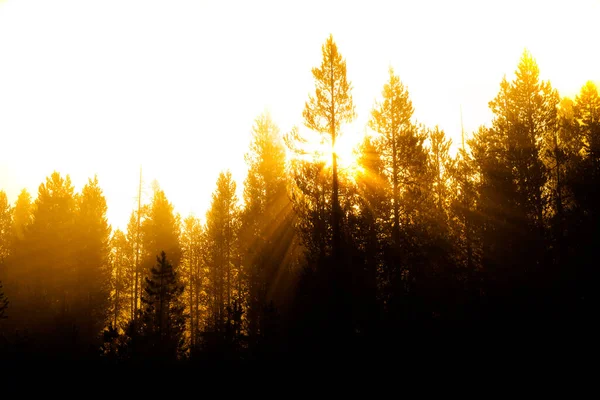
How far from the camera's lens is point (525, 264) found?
Answer: 15.5 m

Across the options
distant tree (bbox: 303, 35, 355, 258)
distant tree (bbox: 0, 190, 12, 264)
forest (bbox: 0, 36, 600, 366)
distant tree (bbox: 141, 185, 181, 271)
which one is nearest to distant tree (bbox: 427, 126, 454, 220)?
forest (bbox: 0, 36, 600, 366)

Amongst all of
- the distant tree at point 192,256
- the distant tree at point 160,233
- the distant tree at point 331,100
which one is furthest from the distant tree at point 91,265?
the distant tree at point 331,100

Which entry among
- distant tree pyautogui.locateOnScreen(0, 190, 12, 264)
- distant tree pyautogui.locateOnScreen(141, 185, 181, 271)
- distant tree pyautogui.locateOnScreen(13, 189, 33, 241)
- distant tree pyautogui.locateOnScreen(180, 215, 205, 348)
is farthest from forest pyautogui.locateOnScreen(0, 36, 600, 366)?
distant tree pyautogui.locateOnScreen(13, 189, 33, 241)

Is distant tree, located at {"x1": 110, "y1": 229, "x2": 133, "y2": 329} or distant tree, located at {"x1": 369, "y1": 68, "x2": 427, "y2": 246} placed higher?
distant tree, located at {"x1": 369, "y1": 68, "x2": 427, "y2": 246}

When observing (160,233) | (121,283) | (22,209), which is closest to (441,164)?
(160,233)

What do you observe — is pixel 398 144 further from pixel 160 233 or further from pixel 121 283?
pixel 121 283

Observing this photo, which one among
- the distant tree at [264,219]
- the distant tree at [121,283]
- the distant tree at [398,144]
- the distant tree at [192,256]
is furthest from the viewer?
the distant tree at [192,256]

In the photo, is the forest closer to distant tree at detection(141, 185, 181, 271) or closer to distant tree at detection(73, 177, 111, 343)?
distant tree at detection(73, 177, 111, 343)

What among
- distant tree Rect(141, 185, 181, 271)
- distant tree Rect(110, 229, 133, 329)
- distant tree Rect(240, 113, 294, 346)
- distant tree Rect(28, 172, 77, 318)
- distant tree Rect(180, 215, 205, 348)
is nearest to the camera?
distant tree Rect(240, 113, 294, 346)

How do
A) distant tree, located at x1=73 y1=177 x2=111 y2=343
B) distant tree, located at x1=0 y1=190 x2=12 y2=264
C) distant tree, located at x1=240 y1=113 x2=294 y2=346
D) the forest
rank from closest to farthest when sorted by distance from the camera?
1. the forest
2. distant tree, located at x1=240 y1=113 x2=294 y2=346
3. distant tree, located at x1=73 y1=177 x2=111 y2=343
4. distant tree, located at x1=0 y1=190 x2=12 y2=264

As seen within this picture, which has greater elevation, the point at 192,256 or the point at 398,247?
the point at 192,256

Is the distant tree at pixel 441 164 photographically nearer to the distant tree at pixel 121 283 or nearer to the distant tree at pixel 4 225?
the distant tree at pixel 121 283

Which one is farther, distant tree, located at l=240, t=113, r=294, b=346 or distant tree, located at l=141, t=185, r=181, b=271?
distant tree, located at l=141, t=185, r=181, b=271

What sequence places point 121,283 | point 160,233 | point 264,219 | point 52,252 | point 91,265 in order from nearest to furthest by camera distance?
point 264,219
point 52,252
point 91,265
point 160,233
point 121,283
